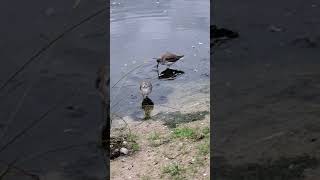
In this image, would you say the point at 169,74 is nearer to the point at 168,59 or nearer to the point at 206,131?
the point at 168,59

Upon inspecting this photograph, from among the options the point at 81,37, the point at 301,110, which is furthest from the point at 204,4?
the point at 301,110

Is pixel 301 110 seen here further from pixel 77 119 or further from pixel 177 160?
pixel 77 119

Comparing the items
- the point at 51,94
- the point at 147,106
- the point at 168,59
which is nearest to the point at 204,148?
the point at 147,106

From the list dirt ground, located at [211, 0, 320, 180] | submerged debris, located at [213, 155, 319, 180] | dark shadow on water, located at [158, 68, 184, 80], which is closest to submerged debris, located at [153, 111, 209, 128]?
dirt ground, located at [211, 0, 320, 180]

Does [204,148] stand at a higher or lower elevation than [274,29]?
lower

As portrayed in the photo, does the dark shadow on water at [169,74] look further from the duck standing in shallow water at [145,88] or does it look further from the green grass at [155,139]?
the green grass at [155,139]

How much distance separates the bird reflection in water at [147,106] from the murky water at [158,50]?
0.03 m

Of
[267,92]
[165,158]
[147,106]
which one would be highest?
[267,92]

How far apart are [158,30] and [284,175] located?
3.23m

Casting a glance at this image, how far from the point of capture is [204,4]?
6.54m

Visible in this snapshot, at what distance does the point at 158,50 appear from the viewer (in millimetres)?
5477

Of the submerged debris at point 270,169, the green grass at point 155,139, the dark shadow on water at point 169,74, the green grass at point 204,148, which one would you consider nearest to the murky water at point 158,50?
the dark shadow on water at point 169,74

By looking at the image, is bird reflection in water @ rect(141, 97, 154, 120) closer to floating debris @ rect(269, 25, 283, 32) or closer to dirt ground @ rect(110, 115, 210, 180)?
dirt ground @ rect(110, 115, 210, 180)

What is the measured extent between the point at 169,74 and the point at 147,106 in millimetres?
667
